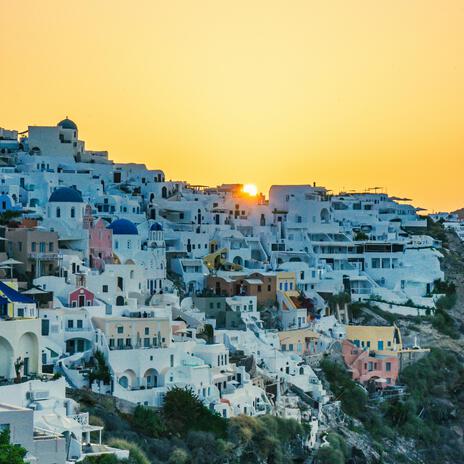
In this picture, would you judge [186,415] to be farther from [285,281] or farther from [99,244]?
[285,281]

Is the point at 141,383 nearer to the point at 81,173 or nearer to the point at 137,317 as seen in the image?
the point at 137,317

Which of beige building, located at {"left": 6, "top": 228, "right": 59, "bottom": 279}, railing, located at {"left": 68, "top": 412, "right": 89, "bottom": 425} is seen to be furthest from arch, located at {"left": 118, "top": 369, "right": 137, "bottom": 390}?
beige building, located at {"left": 6, "top": 228, "right": 59, "bottom": 279}

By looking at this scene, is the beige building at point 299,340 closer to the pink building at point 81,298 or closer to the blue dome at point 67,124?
the pink building at point 81,298

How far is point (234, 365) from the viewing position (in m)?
46.1

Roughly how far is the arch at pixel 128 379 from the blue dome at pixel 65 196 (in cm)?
1225

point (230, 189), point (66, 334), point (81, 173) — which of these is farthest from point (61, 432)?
point (230, 189)

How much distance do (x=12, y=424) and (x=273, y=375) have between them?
60.2 feet

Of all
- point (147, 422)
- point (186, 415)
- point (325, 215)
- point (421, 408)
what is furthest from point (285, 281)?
point (147, 422)

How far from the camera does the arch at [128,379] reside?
137 ft

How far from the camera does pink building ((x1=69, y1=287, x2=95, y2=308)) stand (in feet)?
147

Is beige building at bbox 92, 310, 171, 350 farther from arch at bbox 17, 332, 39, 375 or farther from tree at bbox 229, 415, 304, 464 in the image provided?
tree at bbox 229, 415, 304, 464

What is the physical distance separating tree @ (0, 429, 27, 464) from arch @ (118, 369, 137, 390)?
40.4 feet

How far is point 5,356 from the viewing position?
129ft

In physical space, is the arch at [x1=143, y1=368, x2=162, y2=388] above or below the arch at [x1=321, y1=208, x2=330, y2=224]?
below
